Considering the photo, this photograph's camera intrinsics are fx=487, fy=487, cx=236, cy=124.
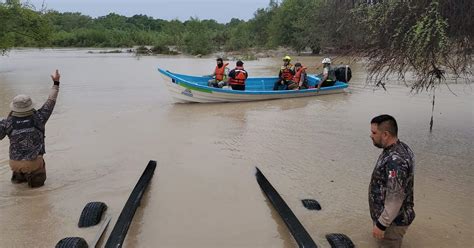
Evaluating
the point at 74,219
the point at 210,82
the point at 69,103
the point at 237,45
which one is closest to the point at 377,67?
the point at 74,219

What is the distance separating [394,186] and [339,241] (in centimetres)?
118

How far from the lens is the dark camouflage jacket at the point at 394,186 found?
13.4 ft

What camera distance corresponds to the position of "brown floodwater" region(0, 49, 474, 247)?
5652 mm

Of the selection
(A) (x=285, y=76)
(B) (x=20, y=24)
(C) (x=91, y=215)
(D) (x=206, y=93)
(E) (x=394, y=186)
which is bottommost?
(C) (x=91, y=215)

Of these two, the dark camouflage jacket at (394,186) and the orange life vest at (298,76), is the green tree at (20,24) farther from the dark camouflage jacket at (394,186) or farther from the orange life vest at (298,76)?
the dark camouflage jacket at (394,186)

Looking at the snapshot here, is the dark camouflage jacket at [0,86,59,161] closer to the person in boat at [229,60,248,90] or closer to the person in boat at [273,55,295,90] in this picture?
the person in boat at [229,60,248,90]

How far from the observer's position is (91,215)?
18.7ft

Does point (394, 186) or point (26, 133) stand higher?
point (394, 186)

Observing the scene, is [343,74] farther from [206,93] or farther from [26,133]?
[26,133]

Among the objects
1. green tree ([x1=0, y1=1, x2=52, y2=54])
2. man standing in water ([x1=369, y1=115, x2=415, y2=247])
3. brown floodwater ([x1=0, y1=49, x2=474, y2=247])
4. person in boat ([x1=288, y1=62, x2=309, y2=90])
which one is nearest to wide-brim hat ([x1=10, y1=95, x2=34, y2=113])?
brown floodwater ([x1=0, y1=49, x2=474, y2=247])

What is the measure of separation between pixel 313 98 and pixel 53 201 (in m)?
11.8

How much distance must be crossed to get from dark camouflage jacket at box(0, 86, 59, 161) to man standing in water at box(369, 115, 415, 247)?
4.70 metres

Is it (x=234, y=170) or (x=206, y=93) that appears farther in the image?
(x=206, y=93)

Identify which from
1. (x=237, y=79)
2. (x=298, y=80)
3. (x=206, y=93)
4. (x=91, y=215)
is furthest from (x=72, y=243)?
(x=298, y=80)
